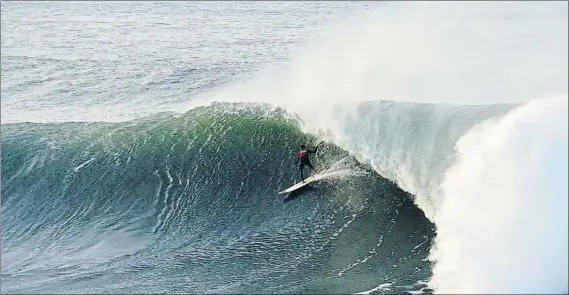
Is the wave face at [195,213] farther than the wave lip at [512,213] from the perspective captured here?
Yes

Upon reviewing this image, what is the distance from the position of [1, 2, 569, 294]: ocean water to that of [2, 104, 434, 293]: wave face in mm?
44

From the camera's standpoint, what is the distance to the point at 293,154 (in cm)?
1386

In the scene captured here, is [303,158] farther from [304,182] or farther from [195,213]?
[195,213]

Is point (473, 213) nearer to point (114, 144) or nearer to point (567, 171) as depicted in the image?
point (567, 171)

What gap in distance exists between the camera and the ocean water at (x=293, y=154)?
29.8ft

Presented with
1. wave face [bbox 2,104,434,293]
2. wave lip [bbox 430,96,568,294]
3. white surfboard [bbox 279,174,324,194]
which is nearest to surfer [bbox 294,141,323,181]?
white surfboard [bbox 279,174,324,194]

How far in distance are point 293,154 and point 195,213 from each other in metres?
2.86

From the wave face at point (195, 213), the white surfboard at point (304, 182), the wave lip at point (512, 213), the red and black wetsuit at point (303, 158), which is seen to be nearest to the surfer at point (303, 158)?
the red and black wetsuit at point (303, 158)

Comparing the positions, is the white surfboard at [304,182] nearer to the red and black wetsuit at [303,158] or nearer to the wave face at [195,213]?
the red and black wetsuit at [303,158]

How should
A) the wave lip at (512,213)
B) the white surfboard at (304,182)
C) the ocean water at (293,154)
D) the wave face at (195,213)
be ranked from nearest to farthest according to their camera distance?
the wave lip at (512,213)
the ocean water at (293,154)
the wave face at (195,213)
the white surfboard at (304,182)

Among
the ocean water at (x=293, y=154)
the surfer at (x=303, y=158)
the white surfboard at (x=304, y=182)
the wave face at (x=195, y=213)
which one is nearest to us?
the ocean water at (x=293, y=154)

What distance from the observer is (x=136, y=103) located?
17.4 m

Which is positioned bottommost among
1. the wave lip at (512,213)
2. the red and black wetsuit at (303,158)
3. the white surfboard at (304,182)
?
the wave lip at (512,213)

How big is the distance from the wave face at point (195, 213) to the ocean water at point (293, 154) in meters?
0.04
